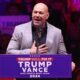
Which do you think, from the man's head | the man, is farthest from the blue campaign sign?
the man's head

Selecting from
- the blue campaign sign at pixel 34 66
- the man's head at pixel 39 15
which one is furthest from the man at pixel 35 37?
the blue campaign sign at pixel 34 66

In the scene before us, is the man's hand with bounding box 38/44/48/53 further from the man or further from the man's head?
the man's head

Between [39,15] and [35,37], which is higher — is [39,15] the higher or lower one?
the higher one

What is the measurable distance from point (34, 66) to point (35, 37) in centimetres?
37

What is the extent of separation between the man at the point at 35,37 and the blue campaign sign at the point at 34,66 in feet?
0.82

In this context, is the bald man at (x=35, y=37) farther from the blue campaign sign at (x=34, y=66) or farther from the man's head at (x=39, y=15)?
the blue campaign sign at (x=34, y=66)

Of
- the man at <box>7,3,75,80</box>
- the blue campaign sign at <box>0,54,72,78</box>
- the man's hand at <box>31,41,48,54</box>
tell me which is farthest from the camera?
the man at <box>7,3,75,80</box>

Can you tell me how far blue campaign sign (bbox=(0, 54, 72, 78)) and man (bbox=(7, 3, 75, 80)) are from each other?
0.82ft

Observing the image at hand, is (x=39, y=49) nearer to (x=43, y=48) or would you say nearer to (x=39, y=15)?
(x=43, y=48)

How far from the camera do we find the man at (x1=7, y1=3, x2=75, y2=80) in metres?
3.38

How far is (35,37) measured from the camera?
11.1 ft

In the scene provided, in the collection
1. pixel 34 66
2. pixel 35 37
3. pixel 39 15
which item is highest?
pixel 39 15

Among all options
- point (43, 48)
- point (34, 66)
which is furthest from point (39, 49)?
point (34, 66)

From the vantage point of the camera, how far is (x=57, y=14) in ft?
15.7
